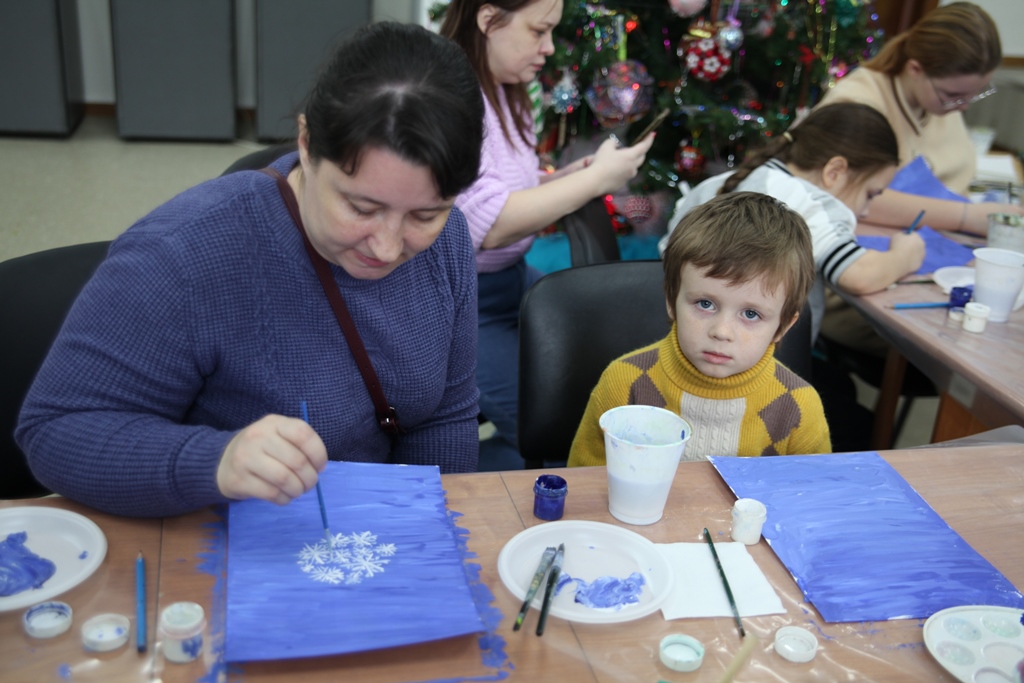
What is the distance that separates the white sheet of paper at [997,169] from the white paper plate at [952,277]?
4.15 feet

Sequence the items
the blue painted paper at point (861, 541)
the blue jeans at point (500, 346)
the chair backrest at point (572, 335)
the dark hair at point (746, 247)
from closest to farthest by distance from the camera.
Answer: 1. the blue painted paper at point (861, 541)
2. the dark hair at point (746, 247)
3. the chair backrest at point (572, 335)
4. the blue jeans at point (500, 346)

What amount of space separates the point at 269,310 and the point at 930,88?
238 centimetres

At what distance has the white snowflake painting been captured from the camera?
3.15 feet

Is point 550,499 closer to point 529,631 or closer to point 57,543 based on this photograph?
point 529,631

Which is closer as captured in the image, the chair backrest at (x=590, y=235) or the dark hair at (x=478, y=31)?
the dark hair at (x=478, y=31)

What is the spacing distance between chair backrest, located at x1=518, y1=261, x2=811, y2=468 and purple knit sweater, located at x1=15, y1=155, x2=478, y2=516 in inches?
10.9

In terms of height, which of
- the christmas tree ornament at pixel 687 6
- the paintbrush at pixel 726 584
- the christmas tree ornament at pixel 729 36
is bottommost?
the paintbrush at pixel 726 584

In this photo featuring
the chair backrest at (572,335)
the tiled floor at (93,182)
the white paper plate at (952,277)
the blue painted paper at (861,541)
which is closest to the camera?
the blue painted paper at (861,541)

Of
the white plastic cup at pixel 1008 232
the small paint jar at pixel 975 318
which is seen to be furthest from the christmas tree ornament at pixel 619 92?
the small paint jar at pixel 975 318

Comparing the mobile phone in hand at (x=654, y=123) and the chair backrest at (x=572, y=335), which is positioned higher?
the mobile phone in hand at (x=654, y=123)

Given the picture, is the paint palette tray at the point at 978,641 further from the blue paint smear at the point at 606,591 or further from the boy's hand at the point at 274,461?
the boy's hand at the point at 274,461

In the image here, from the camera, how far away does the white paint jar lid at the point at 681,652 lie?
0.90 metres

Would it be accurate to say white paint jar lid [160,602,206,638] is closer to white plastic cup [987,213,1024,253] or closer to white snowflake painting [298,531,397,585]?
white snowflake painting [298,531,397,585]

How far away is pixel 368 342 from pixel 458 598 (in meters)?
0.45
